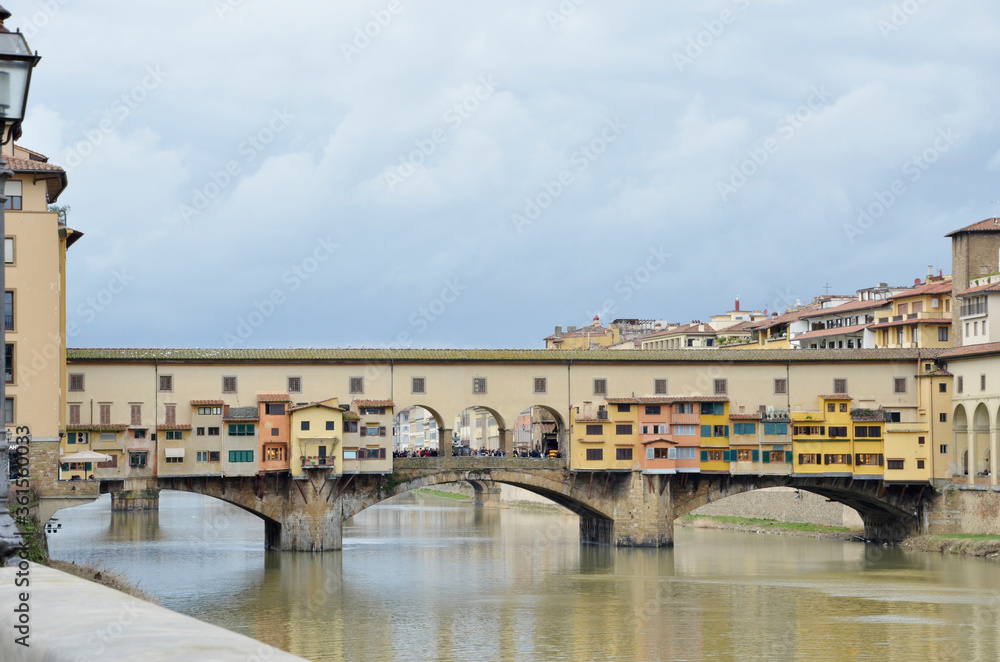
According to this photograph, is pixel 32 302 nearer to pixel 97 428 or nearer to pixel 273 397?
pixel 97 428

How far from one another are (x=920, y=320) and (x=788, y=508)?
11082 millimetres

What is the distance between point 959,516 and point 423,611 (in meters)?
25.9

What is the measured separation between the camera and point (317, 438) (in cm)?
4881

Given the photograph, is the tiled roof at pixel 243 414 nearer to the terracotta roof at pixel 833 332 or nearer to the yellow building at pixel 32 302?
the yellow building at pixel 32 302

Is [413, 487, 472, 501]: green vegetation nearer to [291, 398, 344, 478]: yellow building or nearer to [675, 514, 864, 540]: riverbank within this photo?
[675, 514, 864, 540]: riverbank

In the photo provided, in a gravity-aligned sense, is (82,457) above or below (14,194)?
below

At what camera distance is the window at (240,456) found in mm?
48406

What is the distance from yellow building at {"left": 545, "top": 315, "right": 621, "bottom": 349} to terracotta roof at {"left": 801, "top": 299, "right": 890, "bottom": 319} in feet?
88.9

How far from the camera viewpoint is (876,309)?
235 ft

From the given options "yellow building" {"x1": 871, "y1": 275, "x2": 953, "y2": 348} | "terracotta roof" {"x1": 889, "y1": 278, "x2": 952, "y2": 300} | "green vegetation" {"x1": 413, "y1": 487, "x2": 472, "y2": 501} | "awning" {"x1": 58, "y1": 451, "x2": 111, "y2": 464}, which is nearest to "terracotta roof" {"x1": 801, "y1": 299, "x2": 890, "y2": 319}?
"yellow building" {"x1": 871, "y1": 275, "x2": 953, "y2": 348}

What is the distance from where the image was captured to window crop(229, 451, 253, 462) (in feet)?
159

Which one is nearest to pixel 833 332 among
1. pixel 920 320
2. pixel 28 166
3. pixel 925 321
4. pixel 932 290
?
pixel 932 290

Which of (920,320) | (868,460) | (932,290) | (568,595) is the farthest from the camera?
(932,290)

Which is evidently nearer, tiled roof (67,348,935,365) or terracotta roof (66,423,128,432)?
terracotta roof (66,423,128,432)
